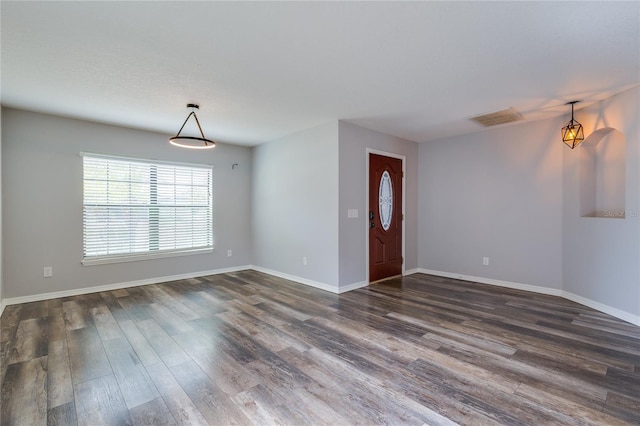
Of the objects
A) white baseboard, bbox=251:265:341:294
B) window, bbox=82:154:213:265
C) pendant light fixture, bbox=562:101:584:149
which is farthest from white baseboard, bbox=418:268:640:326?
window, bbox=82:154:213:265

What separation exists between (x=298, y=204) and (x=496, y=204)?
10.6ft

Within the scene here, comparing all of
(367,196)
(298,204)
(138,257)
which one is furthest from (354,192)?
(138,257)

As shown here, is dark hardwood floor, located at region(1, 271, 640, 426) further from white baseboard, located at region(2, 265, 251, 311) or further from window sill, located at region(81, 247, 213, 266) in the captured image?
window sill, located at region(81, 247, 213, 266)

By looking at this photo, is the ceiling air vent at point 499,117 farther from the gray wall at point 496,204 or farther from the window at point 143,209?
the window at point 143,209

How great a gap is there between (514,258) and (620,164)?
1759 mm

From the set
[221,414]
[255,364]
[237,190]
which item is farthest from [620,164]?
[237,190]

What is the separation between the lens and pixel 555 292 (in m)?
4.25

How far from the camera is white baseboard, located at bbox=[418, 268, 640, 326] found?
3262 millimetres

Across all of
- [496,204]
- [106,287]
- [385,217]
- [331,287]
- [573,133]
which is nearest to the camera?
[573,133]

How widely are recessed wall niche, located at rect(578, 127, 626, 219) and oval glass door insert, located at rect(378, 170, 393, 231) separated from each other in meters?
2.60

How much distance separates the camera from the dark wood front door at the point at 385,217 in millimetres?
5016

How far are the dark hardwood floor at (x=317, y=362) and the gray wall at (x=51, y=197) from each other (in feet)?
1.67

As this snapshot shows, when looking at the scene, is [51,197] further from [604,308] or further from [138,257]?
[604,308]

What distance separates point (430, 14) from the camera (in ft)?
6.59
